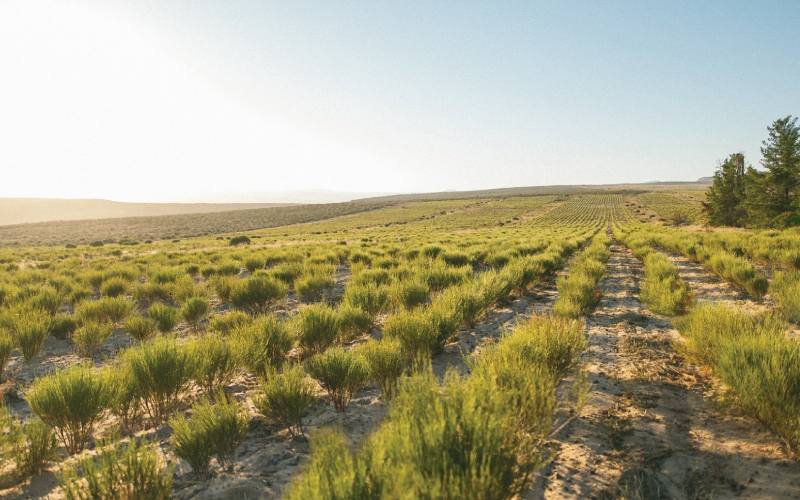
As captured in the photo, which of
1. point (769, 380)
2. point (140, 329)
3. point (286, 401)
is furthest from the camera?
point (140, 329)

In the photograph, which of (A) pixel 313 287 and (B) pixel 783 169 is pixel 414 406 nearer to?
(A) pixel 313 287

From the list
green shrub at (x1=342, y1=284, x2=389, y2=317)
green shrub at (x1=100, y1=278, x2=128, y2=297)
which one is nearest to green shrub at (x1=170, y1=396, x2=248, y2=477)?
green shrub at (x1=342, y1=284, x2=389, y2=317)

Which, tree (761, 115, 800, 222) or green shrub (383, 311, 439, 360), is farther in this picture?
tree (761, 115, 800, 222)

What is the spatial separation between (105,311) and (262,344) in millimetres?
4945

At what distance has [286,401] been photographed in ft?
10.5

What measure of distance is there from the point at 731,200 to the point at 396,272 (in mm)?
51472

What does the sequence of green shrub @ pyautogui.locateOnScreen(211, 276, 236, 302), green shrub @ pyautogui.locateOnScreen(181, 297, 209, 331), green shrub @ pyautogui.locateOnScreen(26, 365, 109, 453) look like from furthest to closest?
green shrub @ pyautogui.locateOnScreen(211, 276, 236, 302) < green shrub @ pyautogui.locateOnScreen(181, 297, 209, 331) < green shrub @ pyautogui.locateOnScreen(26, 365, 109, 453)

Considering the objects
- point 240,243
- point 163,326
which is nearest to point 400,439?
point 163,326

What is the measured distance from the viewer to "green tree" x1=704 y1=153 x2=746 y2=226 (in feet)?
140

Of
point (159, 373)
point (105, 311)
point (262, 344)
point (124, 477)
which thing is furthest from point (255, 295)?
point (124, 477)

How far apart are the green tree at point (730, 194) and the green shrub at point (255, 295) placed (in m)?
52.4

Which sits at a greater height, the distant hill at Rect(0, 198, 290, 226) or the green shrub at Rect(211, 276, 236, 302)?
the distant hill at Rect(0, 198, 290, 226)

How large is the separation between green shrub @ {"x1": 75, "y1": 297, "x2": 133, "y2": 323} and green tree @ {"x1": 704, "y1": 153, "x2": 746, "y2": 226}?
55.0 metres

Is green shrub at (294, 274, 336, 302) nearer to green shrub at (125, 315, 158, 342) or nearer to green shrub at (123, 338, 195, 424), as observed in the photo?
green shrub at (125, 315, 158, 342)
